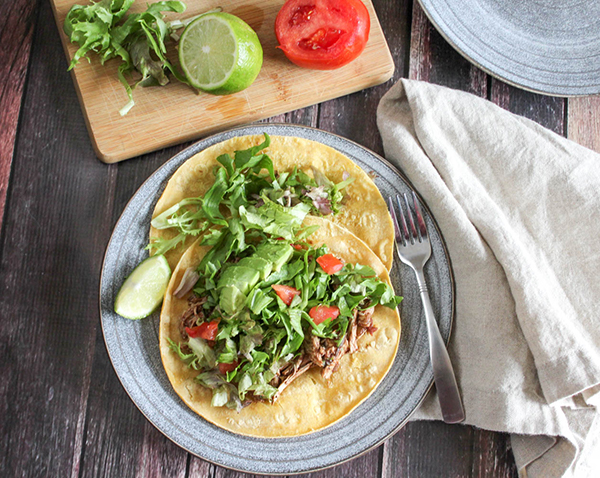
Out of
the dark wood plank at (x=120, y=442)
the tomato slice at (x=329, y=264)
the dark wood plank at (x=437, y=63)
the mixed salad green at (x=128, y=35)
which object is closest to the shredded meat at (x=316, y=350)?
the tomato slice at (x=329, y=264)

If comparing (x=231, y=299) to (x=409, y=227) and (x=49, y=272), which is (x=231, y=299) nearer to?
(x=409, y=227)

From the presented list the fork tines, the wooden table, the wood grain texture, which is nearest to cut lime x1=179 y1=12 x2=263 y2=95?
the wooden table

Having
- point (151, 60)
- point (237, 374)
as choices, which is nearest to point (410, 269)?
point (237, 374)

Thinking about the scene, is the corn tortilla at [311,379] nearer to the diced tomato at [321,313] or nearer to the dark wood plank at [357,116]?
the diced tomato at [321,313]

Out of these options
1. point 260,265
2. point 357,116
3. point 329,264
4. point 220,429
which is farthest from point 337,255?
point 220,429

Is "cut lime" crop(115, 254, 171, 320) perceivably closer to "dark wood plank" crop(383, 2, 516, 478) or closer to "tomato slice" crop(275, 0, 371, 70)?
"tomato slice" crop(275, 0, 371, 70)
